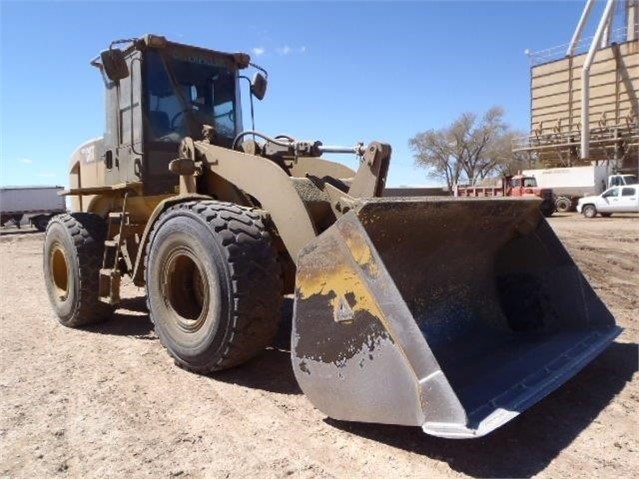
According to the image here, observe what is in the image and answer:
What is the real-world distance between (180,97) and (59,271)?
254 cm

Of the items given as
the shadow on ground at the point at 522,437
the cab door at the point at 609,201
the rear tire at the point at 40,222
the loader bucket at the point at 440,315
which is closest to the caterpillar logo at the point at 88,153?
the loader bucket at the point at 440,315

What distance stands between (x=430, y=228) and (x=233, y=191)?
1751mm

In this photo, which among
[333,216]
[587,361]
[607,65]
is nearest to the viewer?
[587,361]

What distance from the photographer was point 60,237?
5895mm

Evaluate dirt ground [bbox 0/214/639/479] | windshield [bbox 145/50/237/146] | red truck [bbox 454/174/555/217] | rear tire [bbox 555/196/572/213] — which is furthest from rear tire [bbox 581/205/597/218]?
windshield [bbox 145/50/237/146]

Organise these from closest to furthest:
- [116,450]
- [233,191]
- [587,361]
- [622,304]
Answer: [116,450] < [587,361] < [233,191] < [622,304]

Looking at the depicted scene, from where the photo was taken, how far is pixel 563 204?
29969 millimetres

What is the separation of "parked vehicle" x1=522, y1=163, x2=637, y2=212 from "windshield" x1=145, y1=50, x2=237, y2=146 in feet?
91.6

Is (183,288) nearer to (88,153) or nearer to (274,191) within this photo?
(274,191)

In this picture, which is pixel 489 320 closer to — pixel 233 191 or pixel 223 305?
pixel 223 305

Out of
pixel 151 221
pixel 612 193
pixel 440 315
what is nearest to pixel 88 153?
pixel 151 221

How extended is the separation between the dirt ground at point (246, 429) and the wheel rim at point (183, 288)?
41 cm

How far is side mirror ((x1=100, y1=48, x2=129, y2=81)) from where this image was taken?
16.2ft

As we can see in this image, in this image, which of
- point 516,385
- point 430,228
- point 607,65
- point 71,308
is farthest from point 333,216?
point 607,65
